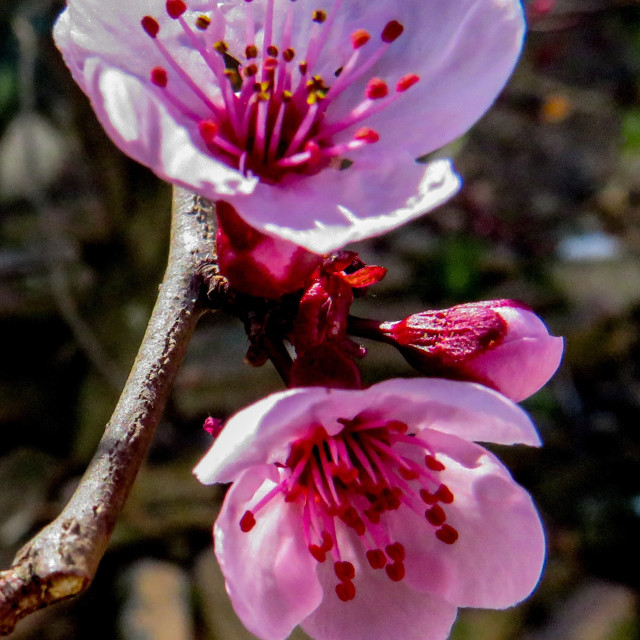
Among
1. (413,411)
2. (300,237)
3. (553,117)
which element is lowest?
(553,117)

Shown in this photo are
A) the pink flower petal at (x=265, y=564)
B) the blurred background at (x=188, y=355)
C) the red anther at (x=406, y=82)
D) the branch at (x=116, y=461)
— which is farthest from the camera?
the blurred background at (x=188, y=355)

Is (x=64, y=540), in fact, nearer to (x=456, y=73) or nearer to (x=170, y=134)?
(x=170, y=134)

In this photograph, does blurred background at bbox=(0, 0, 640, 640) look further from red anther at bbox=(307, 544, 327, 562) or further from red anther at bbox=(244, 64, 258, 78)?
red anther at bbox=(307, 544, 327, 562)

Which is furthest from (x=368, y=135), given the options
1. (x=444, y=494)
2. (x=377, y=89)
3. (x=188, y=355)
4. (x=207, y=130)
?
(x=188, y=355)

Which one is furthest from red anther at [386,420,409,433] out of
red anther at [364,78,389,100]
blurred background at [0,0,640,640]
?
blurred background at [0,0,640,640]

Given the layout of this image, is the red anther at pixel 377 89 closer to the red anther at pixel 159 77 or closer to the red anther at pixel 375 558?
the red anther at pixel 159 77

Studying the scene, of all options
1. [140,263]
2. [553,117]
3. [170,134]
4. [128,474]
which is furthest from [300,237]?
[553,117]

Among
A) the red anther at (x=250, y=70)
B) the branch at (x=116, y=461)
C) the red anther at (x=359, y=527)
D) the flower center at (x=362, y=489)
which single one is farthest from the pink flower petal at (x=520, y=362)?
the red anther at (x=250, y=70)
